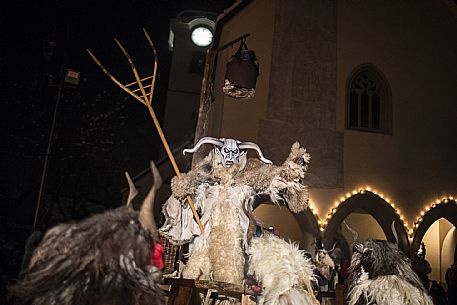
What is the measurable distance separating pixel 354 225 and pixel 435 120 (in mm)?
4055

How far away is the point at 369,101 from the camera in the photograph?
1292 cm

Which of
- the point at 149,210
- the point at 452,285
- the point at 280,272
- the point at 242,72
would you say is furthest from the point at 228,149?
the point at 452,285

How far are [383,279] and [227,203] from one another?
1779mm

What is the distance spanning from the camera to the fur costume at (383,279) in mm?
3916

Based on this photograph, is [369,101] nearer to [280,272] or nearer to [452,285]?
[452,285]

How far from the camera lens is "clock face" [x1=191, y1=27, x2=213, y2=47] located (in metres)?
23.1

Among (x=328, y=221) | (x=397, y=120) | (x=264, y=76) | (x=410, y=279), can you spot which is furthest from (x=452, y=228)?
(x=410, y=279)

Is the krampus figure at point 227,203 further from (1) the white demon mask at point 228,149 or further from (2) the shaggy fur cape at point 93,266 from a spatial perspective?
(2) the shaggy fur cape at point 93,266

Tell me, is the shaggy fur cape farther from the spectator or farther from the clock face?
the clock face

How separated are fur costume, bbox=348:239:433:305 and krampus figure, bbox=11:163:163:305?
266cm

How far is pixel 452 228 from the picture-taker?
13.3 meters

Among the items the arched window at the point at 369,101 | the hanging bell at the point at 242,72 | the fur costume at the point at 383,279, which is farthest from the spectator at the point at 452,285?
the hanging bell at the point at 242,72

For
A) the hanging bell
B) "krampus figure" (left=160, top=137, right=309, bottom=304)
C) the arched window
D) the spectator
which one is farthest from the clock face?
"krampus figure" (left=160, top=137, right=309, bottom=304)

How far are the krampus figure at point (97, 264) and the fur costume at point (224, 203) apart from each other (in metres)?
2.58
